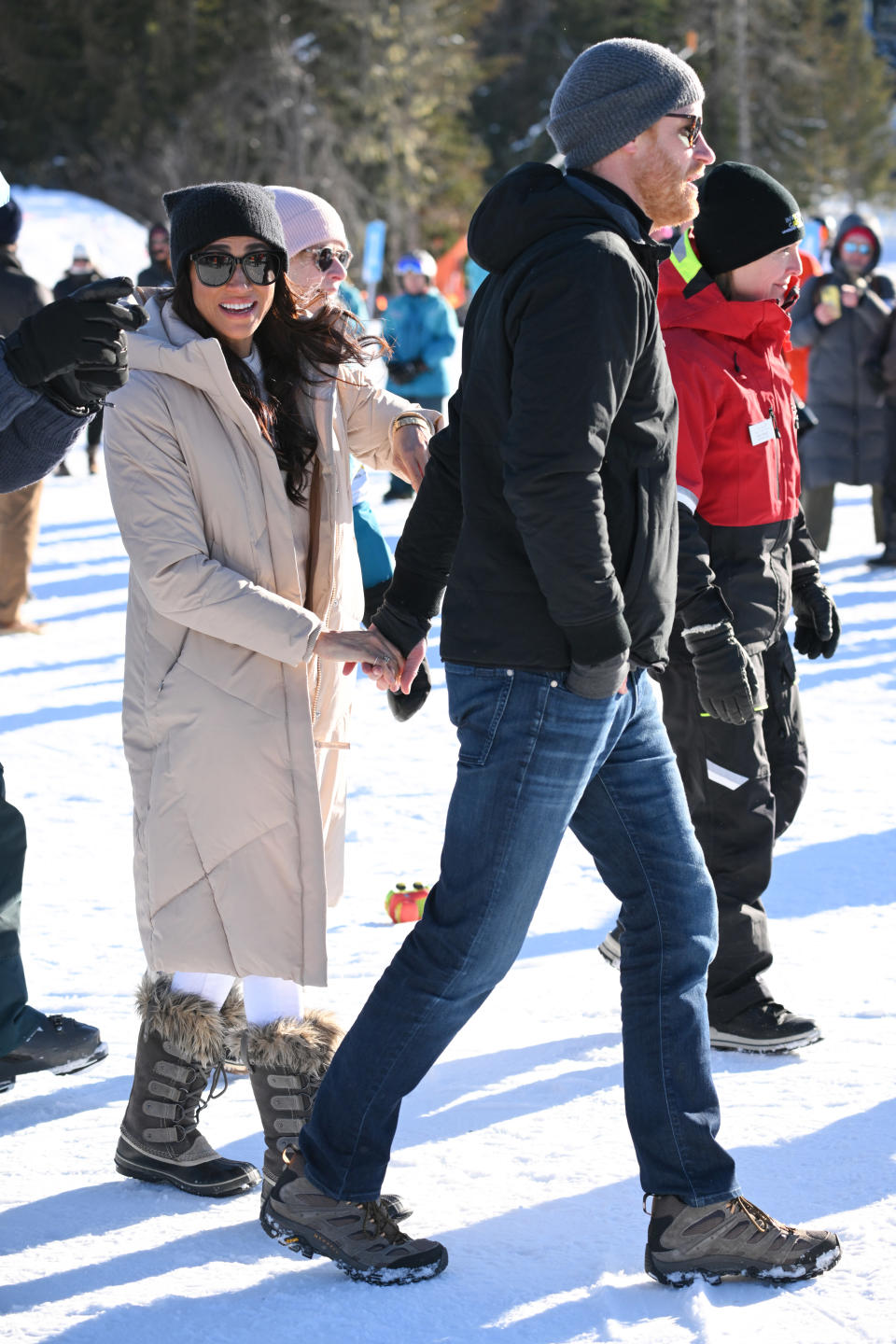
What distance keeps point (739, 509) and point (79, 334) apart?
5.14ft

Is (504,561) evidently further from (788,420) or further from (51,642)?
(51,642)

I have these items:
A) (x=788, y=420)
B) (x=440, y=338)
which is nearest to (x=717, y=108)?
(x=440, y=338)

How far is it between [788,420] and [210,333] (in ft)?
4.35

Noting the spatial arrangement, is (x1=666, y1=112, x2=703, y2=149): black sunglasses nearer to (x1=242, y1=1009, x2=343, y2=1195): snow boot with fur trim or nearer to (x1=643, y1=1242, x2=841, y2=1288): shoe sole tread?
(x1=242, y1=1009, x2=343, y2=1195): snow boot with fur trim

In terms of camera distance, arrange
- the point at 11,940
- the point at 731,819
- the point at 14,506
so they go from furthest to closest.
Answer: the point at 14,506
the point at 731,819
the point at 11,940

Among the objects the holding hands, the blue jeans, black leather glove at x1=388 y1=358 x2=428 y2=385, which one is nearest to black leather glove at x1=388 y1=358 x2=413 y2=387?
black leather glove at x1=388 y1=358 x2=428 y2=385

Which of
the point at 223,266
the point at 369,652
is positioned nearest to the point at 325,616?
the point at 369,652

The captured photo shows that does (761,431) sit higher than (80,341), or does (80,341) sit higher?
(80,341)

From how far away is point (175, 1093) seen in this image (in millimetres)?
2842

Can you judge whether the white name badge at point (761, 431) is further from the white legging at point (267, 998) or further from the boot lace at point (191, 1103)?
the boot lace at point (191, 1103)

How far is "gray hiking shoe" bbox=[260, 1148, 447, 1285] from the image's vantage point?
2482mm

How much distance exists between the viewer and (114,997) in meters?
3.77

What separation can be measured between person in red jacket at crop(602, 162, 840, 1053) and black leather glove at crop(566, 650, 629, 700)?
88 cm

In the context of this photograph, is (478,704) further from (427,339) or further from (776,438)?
(427,339)
